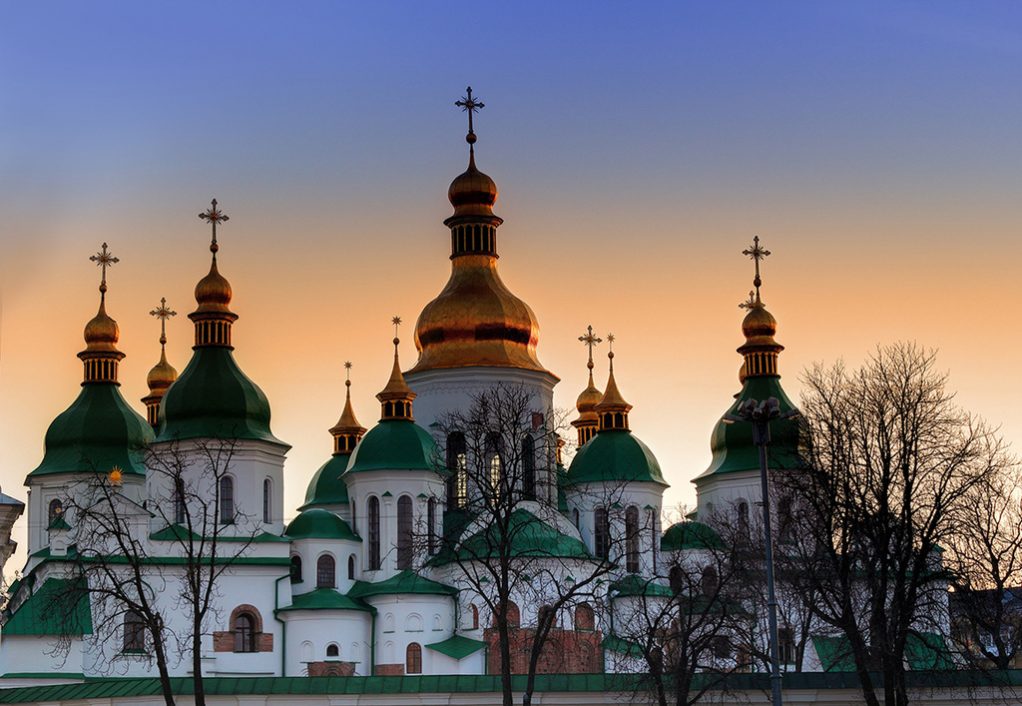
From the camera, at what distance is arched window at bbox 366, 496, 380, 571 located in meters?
66.7

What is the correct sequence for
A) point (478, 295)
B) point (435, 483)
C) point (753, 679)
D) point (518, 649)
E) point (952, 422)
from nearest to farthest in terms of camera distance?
point (952, 422) < point (753, 679) < point (518, 649) < point (435, 483) < point (478, 295)

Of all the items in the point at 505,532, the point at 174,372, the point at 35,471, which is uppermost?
the point at 174,372

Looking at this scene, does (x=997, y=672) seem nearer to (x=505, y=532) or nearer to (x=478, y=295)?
(x=505, y=532)

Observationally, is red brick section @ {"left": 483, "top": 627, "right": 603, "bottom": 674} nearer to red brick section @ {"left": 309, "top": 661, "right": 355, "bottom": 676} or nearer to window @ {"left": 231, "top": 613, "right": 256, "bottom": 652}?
red brick section @ {"left": 309, "top": 661, "right": 355, "bottom": 676}

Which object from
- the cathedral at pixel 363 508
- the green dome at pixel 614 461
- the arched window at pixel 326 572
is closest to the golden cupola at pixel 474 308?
the cathedral at pixel 363 508

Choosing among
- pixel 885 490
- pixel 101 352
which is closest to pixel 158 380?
pixel 101 352

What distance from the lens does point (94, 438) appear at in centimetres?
7119

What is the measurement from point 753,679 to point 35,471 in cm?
3579

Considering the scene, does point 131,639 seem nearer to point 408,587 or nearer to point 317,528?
point 317,528

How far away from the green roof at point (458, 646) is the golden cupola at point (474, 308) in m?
11.4

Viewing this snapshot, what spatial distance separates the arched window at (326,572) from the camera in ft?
217

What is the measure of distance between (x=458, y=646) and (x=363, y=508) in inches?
267

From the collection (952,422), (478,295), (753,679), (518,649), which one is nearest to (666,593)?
(518,649)

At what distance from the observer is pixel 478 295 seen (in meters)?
71.7
